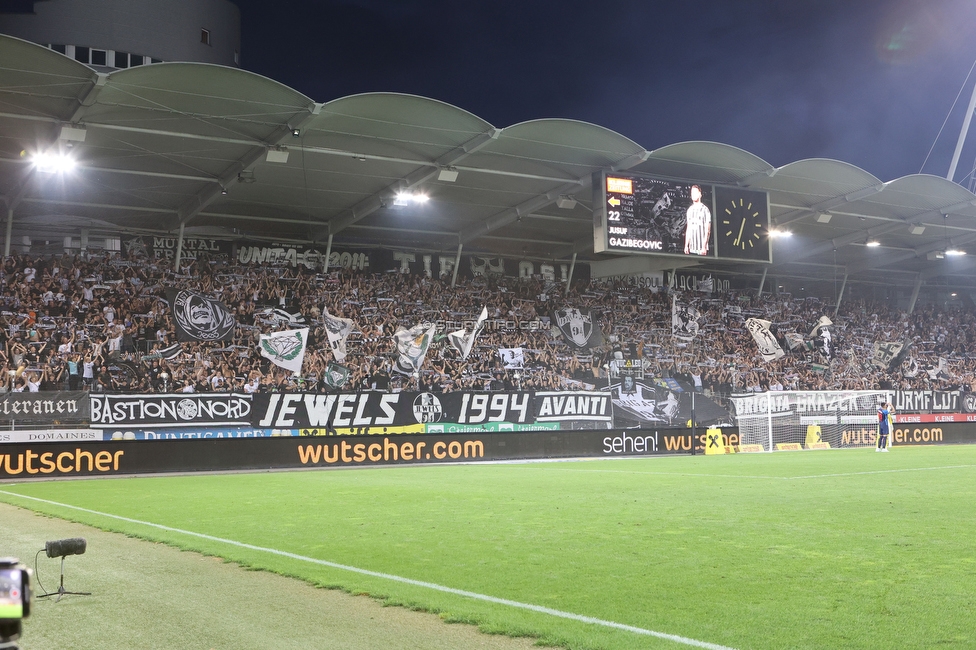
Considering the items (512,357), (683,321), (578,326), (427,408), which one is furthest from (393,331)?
(683,321)

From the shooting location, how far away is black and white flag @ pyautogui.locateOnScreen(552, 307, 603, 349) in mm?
40719

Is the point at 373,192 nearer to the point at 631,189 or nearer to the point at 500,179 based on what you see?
the point at 500,179

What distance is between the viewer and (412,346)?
117 ft

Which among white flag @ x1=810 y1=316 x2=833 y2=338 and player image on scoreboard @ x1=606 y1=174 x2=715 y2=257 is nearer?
player image on scoreboard @ x1=606 y1=174 x2=715 y2=257

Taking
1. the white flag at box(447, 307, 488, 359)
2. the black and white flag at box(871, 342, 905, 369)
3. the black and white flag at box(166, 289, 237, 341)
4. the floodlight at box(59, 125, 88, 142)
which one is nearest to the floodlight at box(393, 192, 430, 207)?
the white flag at box(447, 307, 488, 359)

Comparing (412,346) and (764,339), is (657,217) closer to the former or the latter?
(412,346)

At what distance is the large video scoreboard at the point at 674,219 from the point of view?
30.1 m

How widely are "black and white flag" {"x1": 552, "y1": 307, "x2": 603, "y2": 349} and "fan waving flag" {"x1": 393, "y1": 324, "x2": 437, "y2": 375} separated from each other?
700 centimetres

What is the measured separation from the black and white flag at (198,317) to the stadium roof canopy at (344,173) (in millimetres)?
3482

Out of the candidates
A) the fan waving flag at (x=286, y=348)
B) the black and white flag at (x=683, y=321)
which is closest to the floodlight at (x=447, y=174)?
the fan waving flag at (x=286, y=348)

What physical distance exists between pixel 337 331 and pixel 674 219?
43.6ft

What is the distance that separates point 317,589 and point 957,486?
13.4 metres

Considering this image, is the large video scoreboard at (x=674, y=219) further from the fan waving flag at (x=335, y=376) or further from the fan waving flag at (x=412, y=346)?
the fan waving flag at (x=335, y=376)

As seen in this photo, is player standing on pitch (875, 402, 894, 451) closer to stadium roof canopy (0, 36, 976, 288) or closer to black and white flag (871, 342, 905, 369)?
stadium roof canopy (0, 36, 976, 288)
